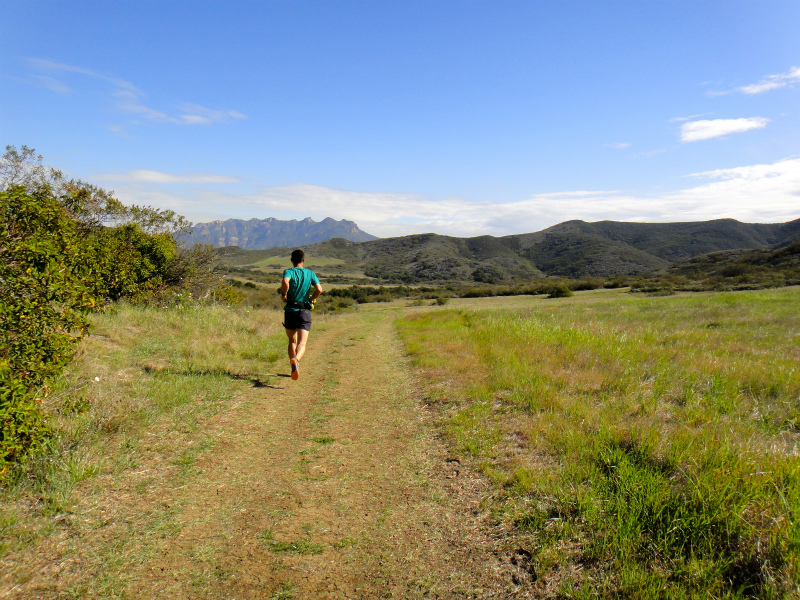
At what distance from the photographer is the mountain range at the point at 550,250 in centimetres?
11450

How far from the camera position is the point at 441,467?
4.66 metres

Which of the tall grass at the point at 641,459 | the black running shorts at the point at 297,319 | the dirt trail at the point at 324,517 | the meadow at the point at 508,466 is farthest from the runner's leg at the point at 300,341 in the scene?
the tall grass at the point at 641,459

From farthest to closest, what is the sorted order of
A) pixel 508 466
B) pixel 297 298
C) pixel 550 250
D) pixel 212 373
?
pixel 550 250 < pixel 212 373 < pixel 297 298 < pixel 508 466

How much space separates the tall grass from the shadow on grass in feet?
10.6

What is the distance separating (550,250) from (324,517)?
5915 inches

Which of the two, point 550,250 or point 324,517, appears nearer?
point 324,517

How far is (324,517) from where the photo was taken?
3674mm

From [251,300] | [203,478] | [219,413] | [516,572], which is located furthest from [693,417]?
[251,300]

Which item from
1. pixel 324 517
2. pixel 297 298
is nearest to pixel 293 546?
pixel 324 517

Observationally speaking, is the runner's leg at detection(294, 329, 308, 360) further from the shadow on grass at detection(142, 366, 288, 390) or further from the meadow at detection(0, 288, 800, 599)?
the shadow on grass at detection(142, 366, 288, 390)

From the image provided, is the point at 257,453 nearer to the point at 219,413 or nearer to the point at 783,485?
the point at 219,413

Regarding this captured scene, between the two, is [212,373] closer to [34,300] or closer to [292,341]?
[292,341]

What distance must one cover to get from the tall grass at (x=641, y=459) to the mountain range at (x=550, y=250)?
318ft

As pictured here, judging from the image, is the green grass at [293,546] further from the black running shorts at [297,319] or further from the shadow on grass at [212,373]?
the black running shorts at [297,319]
